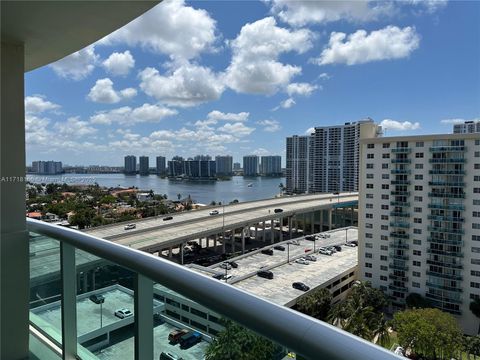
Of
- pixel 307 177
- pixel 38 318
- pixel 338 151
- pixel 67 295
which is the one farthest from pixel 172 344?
pixel 307 177

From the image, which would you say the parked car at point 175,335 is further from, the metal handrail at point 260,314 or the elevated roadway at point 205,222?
the elevated roadway at point 205,222

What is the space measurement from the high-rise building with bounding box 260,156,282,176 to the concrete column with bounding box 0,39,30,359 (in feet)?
187

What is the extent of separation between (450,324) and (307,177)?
31465 mm

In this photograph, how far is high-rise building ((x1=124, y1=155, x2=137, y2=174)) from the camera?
48.4m

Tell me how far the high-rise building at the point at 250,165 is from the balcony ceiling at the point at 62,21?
57.0 meters

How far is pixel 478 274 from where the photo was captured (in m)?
13.7

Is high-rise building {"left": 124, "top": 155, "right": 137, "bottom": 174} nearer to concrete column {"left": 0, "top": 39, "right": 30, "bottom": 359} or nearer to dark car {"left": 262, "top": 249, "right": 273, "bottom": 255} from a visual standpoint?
dark car {"left": 262, "top": 249, "right": 273, "bottom": 255}

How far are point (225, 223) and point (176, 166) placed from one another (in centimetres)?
3064

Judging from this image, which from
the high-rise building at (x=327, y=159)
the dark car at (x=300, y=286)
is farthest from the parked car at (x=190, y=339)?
the high-rise building at (x=327, y=159)

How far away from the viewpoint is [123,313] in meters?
0.84

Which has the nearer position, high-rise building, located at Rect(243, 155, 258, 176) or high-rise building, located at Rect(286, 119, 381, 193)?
high-rise building, located at Rect(286, 119, 381, 193)

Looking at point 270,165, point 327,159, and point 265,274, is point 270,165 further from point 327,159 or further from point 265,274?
point 265,274

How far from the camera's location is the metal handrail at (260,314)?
14.3 inches

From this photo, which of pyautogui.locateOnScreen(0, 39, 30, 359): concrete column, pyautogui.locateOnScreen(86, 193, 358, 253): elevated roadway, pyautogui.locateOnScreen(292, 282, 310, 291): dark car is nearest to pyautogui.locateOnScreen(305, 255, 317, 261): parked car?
pyautogui.locateOnScreen(292, 282, 310, 291): dark car
